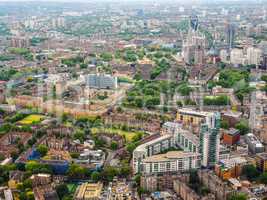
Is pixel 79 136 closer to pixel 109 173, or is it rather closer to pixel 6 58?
pixel 109 173

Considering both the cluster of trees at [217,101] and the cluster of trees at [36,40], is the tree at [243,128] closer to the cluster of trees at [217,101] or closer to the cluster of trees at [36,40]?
the cluster of trees at [217,101]

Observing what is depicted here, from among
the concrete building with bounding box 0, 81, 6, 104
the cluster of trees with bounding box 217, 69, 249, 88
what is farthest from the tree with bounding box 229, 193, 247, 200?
the concrete building with bounding box 0, 81, 6, 104

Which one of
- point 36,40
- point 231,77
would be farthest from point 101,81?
point 36,40

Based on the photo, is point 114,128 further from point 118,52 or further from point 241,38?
point 241,38

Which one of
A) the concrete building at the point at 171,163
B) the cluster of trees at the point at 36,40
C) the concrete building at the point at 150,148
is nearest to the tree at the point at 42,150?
the concrete building at the point at 150,148

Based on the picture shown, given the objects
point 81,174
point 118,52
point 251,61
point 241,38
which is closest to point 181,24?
point 241,38
